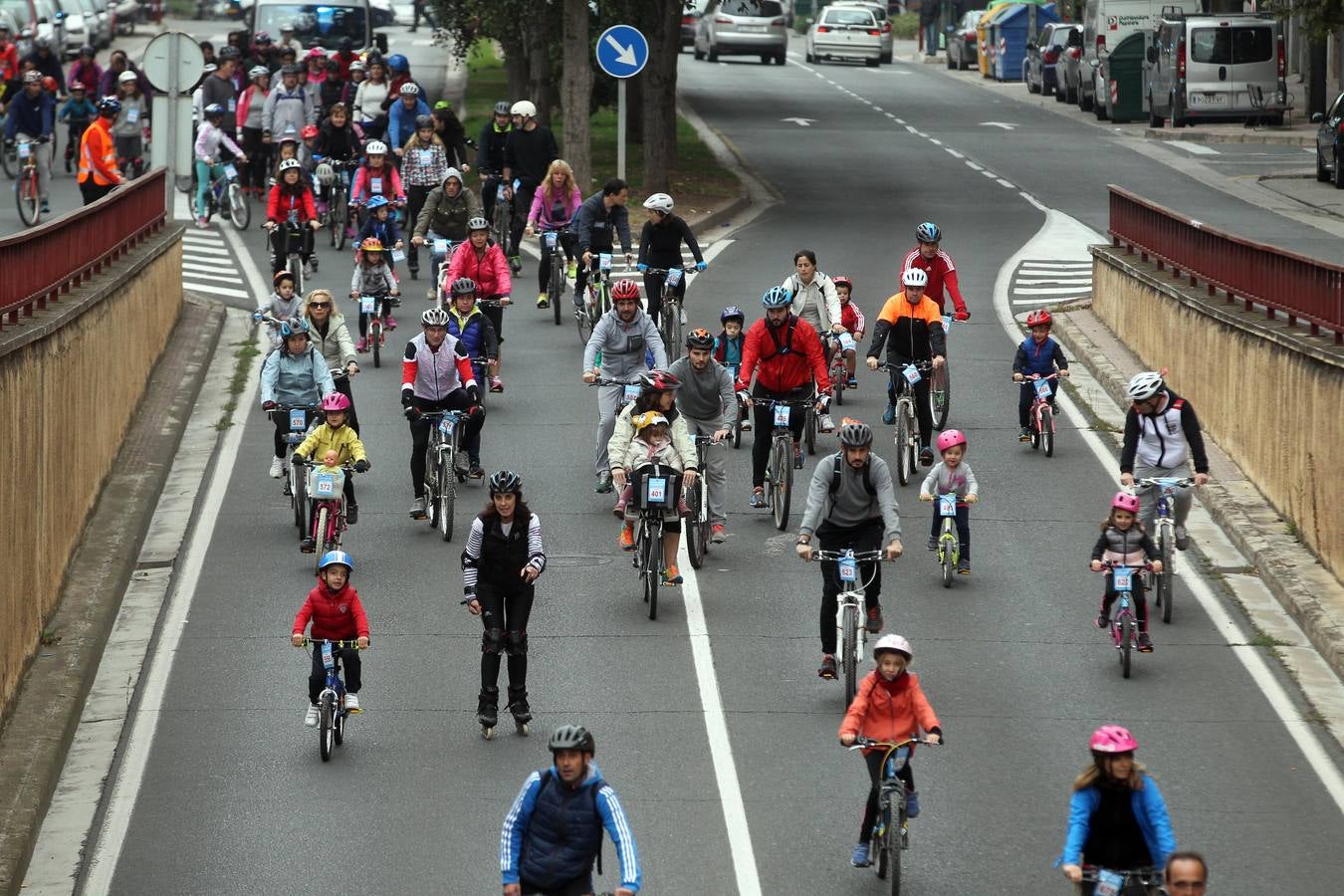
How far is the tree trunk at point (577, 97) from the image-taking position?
3509 centimetres

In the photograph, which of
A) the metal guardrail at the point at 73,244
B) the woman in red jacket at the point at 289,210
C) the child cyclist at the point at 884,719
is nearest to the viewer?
the child cyclist at the point at 884,719

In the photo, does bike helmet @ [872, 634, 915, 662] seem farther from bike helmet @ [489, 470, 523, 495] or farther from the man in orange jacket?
the man in orange jacket

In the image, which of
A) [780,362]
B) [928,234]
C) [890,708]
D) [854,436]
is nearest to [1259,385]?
[928,234]

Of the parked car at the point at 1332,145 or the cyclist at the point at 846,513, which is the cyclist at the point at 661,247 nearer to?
the cyclist at the point at 846,513

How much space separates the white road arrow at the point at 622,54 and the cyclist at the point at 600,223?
6896 mm

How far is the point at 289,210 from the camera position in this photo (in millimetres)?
27672

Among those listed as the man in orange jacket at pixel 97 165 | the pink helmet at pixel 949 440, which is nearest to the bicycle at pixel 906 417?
the pink helmet at pixel 949 440

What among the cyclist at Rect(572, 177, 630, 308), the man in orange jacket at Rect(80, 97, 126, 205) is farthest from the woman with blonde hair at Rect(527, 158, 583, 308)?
the man in orange jacket at Rect(80, 97, 126, 205)

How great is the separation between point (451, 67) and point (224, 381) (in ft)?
146

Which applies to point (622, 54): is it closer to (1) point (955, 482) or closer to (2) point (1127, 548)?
(1) point (955, 482)

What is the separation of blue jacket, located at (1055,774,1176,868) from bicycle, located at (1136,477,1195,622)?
6115 millimetres

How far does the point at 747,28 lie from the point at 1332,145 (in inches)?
1454

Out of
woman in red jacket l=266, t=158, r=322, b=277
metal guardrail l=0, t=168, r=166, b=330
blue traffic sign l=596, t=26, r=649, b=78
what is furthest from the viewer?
blue traffic sign l=596, t=26, r=649, b=78

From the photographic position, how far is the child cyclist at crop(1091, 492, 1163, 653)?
14.7 meters
